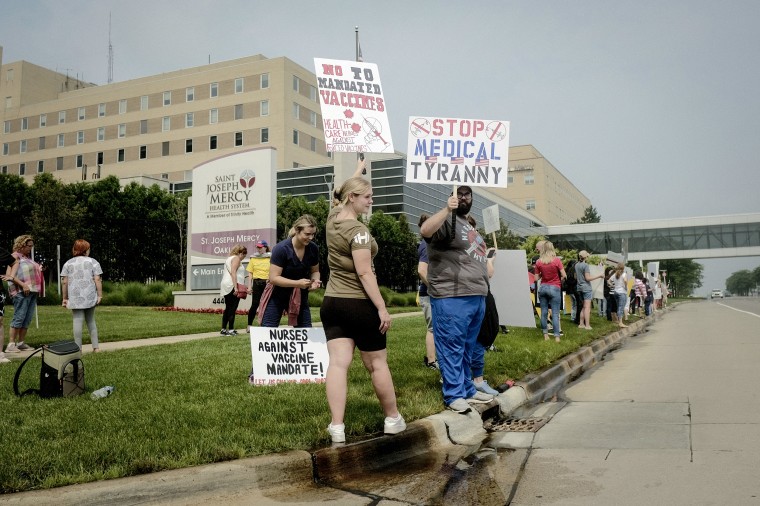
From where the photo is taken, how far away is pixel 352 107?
25.8 ft

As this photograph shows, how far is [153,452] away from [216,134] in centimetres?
6316

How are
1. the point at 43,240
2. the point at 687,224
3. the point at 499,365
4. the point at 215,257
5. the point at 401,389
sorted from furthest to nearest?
the point at 687,224, the point at 43,240, the point at 215,257, the point at 499,365, the point at 401,389

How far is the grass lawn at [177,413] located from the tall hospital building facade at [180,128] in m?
47.2

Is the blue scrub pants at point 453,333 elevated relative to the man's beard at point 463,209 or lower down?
lower down

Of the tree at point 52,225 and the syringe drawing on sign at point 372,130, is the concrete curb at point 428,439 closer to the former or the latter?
the syringe drawing on sign at point 372,130

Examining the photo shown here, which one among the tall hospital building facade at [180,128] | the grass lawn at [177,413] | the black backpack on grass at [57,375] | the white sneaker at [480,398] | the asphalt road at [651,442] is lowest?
the asphalt road at [651,442]

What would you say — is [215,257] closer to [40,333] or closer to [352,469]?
[40,333]

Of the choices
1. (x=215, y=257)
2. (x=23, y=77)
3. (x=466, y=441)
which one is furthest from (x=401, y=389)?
(x=23, y=77)

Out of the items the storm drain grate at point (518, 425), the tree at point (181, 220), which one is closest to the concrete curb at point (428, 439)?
the storm drain grate at point (518, 425)

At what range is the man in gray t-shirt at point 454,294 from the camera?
5.59 m

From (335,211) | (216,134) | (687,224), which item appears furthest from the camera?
(687,224)

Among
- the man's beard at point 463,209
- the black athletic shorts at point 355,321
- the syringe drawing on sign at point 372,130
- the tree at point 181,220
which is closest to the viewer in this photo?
the black athletic shorts at point 355,321

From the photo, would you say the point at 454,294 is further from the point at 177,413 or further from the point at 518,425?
the point at 177,413

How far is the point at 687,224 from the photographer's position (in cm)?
8100
